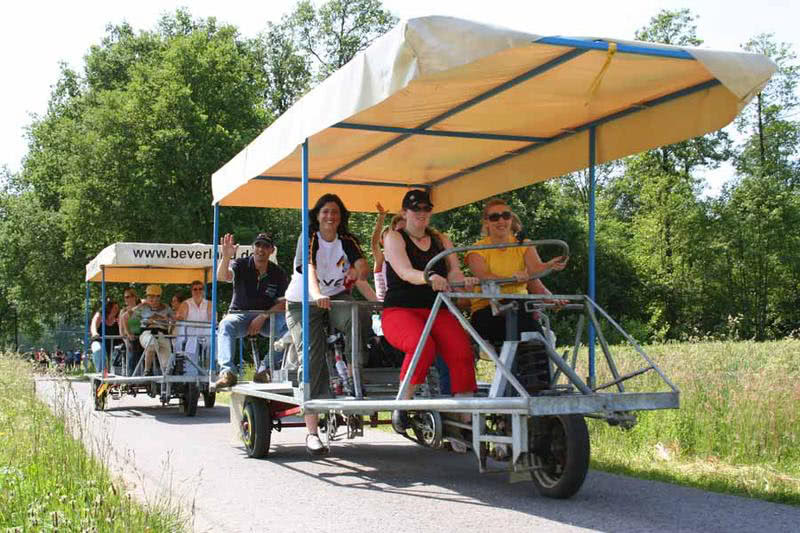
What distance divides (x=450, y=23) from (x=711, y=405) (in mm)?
5522

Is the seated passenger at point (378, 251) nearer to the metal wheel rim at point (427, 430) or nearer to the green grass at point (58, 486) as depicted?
the metal wheel rim at point (427, 430)

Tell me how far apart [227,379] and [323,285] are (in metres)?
2.11

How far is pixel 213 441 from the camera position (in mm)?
11391

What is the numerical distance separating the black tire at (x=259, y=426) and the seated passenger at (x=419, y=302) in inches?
A: 88.2

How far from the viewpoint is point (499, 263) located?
8094 millimetres

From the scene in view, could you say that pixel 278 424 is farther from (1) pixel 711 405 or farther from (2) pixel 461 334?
(1) pixel 711 405

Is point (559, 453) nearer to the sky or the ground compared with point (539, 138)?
nearer to the ground

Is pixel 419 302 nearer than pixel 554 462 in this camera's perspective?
No

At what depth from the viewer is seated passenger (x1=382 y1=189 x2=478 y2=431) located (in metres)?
7.34

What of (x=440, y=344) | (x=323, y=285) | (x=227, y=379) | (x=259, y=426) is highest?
(x=323, y=285)

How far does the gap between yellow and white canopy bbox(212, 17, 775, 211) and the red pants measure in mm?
1744

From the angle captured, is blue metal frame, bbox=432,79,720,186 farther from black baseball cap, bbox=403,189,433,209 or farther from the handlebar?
black baseball cap, bbox=403,189,433,209

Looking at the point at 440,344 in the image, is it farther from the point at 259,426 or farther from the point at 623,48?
the point at 259,426

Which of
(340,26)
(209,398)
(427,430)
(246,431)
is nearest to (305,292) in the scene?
(427,430)
